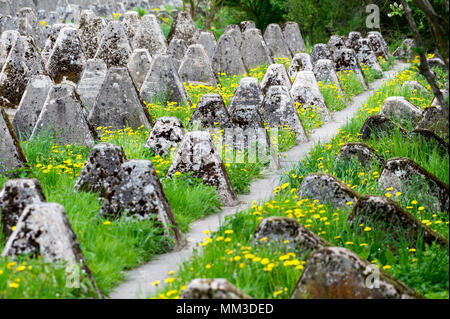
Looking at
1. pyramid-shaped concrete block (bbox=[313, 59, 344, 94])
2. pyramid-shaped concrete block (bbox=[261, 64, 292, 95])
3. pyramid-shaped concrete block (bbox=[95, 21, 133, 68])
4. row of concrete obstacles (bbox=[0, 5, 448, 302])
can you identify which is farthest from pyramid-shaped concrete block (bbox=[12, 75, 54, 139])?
pyramid-shaped concrete block (bbox=[313, 59, 344, 94])

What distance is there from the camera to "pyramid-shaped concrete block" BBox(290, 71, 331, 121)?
40.3ft

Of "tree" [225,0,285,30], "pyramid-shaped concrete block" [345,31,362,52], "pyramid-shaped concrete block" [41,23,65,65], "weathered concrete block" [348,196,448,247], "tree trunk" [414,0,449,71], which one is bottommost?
"weathered concrete block" [348,196,448,247]

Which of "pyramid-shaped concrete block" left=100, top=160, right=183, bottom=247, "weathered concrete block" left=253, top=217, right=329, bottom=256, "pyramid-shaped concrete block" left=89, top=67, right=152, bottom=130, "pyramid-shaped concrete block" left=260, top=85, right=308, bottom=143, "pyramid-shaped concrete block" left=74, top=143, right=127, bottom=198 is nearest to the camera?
"weathered concrete block" left=253, top=217, right=329, bottom=256

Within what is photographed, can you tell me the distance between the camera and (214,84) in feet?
45.4

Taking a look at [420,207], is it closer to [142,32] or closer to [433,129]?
[433,129]

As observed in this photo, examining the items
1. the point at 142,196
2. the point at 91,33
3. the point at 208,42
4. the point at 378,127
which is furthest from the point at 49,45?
the point at 142,196

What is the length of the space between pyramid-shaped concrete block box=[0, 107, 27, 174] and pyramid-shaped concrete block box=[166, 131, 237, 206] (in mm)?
1893

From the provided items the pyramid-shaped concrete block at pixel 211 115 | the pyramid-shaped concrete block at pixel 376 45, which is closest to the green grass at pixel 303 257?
the pyramid-shaped concrete block at pixel 211 115

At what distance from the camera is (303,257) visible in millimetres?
5379

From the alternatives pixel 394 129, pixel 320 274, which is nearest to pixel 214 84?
pixel 394 129

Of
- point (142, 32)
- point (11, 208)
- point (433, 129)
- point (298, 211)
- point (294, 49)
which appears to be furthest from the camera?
point (294, 49)

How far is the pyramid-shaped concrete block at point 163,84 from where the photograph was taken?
39.7 feet

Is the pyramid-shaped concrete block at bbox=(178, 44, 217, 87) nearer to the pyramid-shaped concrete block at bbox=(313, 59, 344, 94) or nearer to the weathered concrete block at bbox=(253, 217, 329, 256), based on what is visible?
the pyramid-shaped concrete block at bbox=(313, 59, 344, 94)
